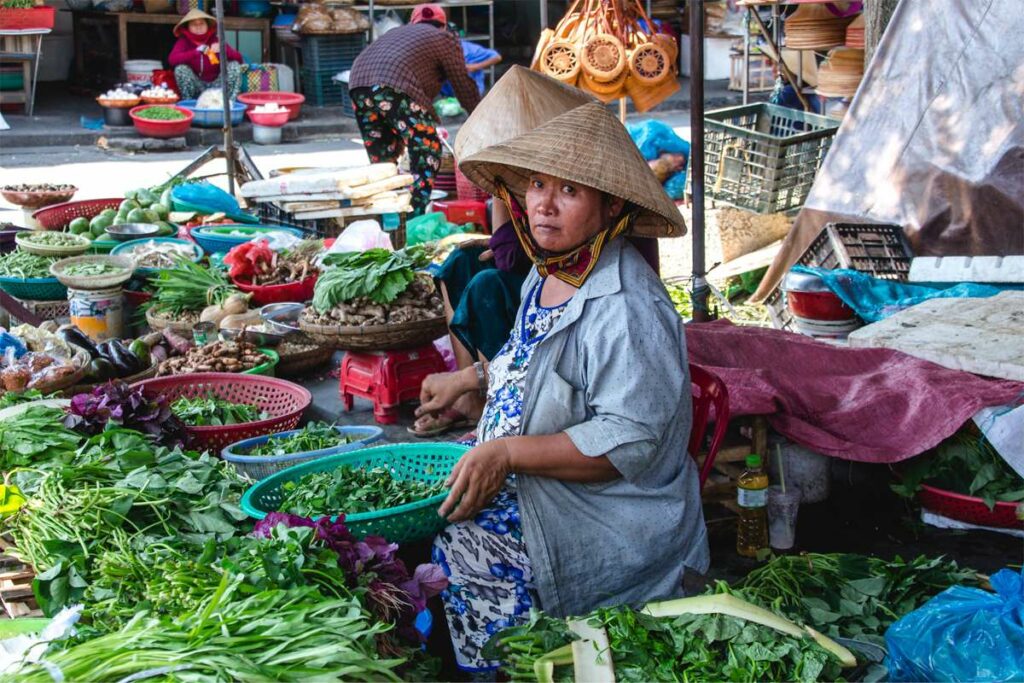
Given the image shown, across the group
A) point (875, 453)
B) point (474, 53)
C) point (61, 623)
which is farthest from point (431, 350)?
point (474, 53)

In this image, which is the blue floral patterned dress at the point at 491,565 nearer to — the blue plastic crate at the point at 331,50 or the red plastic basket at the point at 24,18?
the red plastic basket at the point at 24,18

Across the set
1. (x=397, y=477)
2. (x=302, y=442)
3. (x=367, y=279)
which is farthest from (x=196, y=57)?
(x=397, y=477)

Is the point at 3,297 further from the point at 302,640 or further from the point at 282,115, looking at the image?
the point at 282,115

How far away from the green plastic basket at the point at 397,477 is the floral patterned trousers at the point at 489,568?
7 centimetres

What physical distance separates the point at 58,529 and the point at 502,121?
6.69 ft

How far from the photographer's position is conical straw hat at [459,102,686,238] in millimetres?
2529

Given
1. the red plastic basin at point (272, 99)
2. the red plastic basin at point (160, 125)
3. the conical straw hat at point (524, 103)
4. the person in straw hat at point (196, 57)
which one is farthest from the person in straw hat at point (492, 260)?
the person in straw hat at point (196, 57)

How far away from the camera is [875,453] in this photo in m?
3.60

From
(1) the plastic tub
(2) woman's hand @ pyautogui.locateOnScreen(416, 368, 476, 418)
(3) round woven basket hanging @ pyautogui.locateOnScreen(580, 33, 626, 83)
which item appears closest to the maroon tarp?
(2) woman's hand @ pyautogui.locateOnScreen(416, 368, 476, 418)

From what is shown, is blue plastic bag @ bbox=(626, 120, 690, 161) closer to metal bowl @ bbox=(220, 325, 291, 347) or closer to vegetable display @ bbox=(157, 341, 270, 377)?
metal bowl @ bbox=(220, 325, 291, 347)

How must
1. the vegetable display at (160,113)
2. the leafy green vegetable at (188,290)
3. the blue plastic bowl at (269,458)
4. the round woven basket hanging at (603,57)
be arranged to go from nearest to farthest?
the blue plastic bowl at (269,458), the leafy green vegetable at (188,290), the round woven basket hanging at (603,57), the vegetable display at (160,113)

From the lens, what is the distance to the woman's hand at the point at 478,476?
246cm

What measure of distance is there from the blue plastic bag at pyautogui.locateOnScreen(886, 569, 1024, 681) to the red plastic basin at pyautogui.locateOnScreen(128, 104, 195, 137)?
11514mm

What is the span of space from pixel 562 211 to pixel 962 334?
75.8 inches
